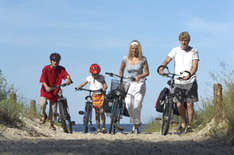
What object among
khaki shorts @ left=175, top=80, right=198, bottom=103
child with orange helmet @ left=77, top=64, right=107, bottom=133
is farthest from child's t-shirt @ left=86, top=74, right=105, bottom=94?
khaki shorts @ left=175, top=80, right=198, bottom=103

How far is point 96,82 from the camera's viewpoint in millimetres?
12703

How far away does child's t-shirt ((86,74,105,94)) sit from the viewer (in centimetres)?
Result: 1266

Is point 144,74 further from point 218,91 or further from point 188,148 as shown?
Result: point 188,148

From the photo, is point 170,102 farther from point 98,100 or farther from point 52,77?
point 52,77

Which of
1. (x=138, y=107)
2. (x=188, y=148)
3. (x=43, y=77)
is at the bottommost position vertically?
(x=188, y=148)

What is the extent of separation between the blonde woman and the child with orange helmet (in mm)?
1068

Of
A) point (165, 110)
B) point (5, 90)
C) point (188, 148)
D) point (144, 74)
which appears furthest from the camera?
point (5, 90)

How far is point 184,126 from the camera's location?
39.9ft

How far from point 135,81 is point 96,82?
1531 millimetres

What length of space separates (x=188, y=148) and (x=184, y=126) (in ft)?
14.8

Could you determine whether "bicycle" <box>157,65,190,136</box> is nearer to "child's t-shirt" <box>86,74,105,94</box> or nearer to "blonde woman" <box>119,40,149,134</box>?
"blonde woman" <box>119,40,149,134</box>

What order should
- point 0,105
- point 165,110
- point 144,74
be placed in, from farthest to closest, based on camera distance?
point 0,105 < point 144,74 < point 165,110

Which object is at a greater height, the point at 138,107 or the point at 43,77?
the point at 43,77

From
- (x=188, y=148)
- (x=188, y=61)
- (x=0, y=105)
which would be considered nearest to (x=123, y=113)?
(x=188, y=61)
